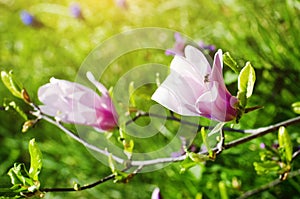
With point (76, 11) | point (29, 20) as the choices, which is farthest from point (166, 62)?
point (29, 20)

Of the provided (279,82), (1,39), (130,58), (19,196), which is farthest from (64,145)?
(19,196)

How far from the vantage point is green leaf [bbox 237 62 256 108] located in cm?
65

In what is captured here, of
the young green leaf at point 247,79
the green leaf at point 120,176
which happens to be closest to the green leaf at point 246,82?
the young green leaf at point 247,79

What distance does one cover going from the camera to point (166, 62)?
1757mm

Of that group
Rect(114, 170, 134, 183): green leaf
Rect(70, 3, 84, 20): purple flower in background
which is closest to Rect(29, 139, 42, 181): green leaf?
Rect(114, 170, 134, 183): green leaf

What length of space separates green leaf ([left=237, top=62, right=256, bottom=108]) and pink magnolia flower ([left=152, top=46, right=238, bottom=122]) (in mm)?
24

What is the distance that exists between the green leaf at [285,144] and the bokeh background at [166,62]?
442 mm

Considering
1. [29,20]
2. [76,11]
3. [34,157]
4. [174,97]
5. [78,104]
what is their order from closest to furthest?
[174,97] → [34,157] → [78,104] → [76,11] → [29,20]

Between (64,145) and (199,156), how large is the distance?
1.21 metres

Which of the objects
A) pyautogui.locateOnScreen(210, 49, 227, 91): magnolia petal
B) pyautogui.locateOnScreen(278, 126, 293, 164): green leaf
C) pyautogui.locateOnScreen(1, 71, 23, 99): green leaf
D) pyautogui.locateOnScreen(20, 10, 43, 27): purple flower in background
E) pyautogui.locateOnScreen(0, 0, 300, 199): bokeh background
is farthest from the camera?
pyautogui.locateOnScreen(20, 10, 43, 27): purple flower in background

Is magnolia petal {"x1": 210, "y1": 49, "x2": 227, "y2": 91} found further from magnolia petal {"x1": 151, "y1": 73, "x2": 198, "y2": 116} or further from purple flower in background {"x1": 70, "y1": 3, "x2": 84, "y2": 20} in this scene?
purple flower in background {"x1": 70, "y1": 3, "x2": 84, "y2": 20}

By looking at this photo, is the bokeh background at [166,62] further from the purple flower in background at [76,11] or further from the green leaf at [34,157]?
the green leaf at [34,157]

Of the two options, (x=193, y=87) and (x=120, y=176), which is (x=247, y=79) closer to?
(x=193, y=87)

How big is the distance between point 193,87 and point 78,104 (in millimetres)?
263
